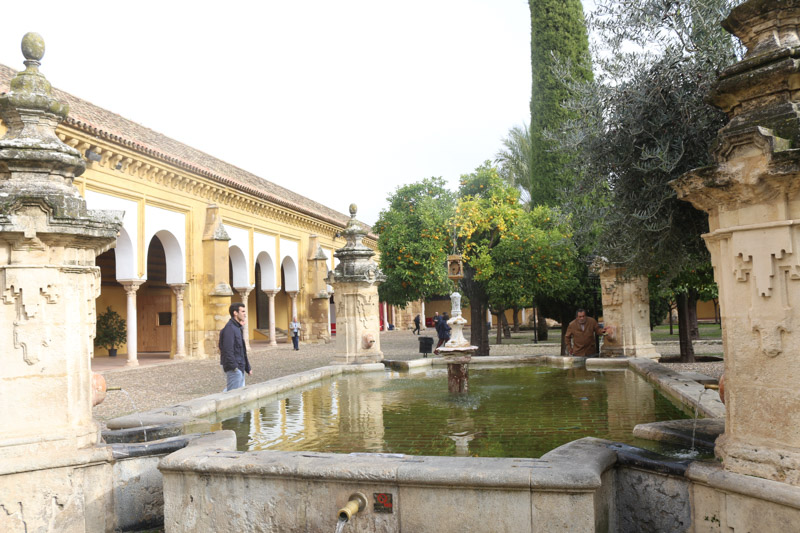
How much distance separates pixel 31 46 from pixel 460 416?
16.3ft

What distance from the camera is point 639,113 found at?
534 centimetres

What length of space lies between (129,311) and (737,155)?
18.5 meters

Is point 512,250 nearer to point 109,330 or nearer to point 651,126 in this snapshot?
point 651,126

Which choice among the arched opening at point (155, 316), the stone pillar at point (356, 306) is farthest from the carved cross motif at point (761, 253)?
the arched opening at point (155, 316)

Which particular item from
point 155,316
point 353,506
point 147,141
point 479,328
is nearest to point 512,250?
point 479,328

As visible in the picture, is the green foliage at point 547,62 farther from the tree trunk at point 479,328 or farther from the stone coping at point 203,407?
the stone coping at point 203,407

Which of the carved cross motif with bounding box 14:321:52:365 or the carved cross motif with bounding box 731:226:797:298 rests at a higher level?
the carved cross motif with bounding box 731:226:797:298

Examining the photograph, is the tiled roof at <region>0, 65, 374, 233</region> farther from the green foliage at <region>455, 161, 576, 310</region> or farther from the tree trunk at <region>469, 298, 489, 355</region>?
the tree trunk at <region>469, 298, 489, 355</region>

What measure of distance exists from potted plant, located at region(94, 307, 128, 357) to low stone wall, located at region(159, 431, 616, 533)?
20.4 meters

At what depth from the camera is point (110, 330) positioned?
74.5ft

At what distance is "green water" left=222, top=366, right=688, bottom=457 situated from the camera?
514 cm

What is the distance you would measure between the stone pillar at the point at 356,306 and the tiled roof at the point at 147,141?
21.8 ft

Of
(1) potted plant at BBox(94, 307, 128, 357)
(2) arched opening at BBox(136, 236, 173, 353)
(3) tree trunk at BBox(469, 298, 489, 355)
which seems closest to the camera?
(3) tree trunk at BBox(469, 298, 489, 355)

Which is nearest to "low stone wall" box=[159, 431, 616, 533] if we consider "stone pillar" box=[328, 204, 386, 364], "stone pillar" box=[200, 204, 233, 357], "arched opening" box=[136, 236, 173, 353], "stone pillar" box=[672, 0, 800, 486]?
"stone pillar" box=[672, 0, 800, 486]
